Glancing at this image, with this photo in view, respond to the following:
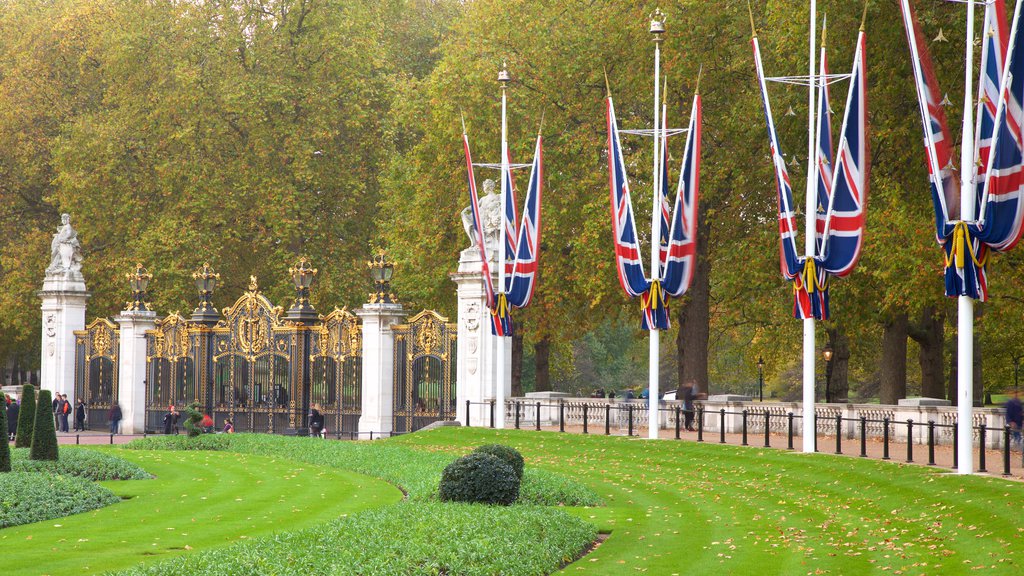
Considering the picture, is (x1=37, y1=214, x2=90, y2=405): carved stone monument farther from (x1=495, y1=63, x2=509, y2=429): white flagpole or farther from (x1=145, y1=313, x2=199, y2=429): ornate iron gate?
(x1=495, y1=63, x2=509, y2=429): white flagpole

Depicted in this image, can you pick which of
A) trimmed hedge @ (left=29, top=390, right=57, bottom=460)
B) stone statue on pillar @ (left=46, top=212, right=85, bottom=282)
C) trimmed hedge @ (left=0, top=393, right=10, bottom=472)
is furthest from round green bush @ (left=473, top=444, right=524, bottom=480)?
stone statue on pillar @ (left=46, top=212, right=85, bottom=282)

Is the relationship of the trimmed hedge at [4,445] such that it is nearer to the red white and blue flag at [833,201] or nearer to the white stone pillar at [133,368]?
the red white and blue flag at [833,201]

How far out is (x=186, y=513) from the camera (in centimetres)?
1902

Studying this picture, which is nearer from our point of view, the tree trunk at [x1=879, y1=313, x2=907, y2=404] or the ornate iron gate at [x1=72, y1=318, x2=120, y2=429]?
the tree trunk at [x1=879, y1=313, x2=907, y2=404]

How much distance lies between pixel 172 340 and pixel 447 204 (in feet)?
31.9

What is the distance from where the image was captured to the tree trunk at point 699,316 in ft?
123

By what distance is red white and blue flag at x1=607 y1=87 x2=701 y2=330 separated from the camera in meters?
27.9

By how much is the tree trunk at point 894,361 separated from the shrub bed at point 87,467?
1967cm

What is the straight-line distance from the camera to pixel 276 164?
49.2 metres

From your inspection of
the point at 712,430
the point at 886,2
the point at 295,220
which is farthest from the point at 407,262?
the point at 886,2

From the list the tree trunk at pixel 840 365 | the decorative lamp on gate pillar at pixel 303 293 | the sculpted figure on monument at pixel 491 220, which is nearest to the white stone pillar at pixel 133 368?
the decorative lamp on gate pillar at pixel 303 293

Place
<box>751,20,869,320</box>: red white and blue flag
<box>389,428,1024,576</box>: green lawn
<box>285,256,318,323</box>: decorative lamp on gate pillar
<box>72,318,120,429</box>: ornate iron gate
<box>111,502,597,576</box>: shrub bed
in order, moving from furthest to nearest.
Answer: <box>72,318,120,429</box>: ornate iron gate, <box>285,256,318,323</box>: decorative lamp on gate pillar, <box>751,20,869,320</box>: red white and blue flag, <box>389,428,1024,576</box>: green lawn, <box>111,502,597,576</box>: shrub bed

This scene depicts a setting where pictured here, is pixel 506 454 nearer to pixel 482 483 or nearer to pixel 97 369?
pixel 482 483

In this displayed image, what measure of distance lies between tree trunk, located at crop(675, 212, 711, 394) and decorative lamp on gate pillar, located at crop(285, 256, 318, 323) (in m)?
10.7
